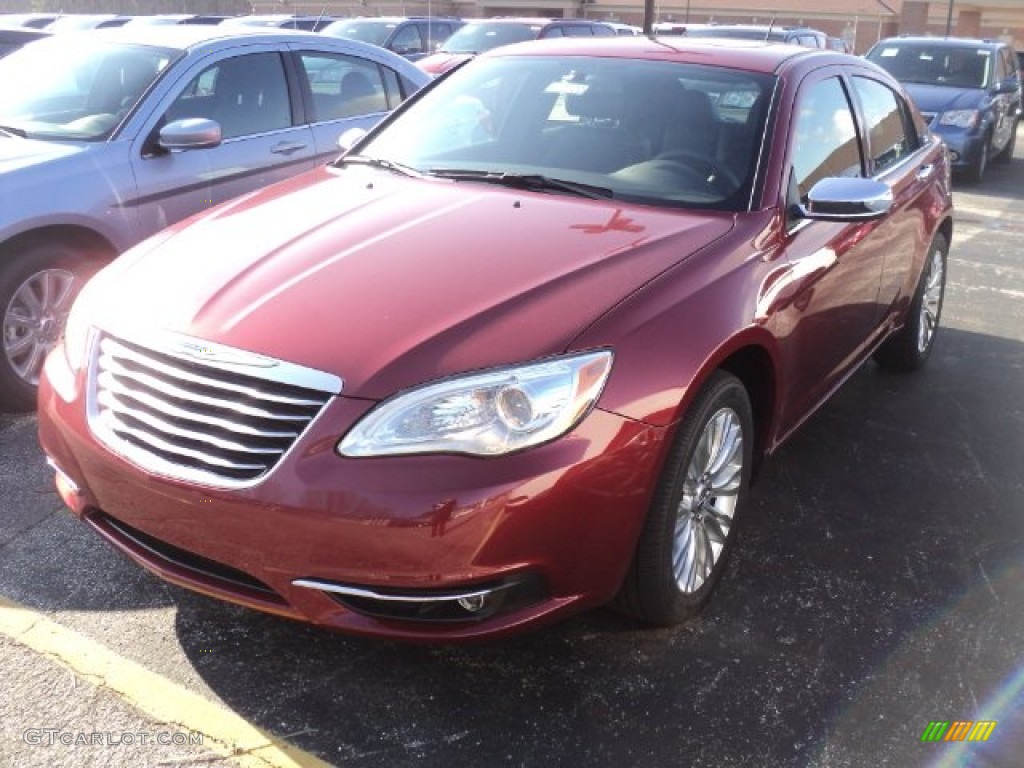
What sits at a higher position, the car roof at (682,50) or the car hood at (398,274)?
the car roof at (682,50)

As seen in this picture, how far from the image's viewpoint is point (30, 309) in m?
4.54

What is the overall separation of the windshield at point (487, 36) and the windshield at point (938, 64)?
496cm

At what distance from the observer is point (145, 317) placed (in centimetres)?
277

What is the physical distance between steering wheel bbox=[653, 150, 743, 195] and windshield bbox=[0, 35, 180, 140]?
2.83 meters

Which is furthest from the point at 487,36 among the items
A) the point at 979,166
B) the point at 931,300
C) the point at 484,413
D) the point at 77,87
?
the point at 484,413

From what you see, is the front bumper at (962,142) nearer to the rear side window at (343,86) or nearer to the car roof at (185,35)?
the rear side window at (343,86)

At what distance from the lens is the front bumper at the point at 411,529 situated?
2346mm

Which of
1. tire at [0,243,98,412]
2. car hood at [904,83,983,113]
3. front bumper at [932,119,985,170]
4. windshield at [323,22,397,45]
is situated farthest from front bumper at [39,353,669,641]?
windshield at [323,22,397,45]

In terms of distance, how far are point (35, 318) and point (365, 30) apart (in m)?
13.0

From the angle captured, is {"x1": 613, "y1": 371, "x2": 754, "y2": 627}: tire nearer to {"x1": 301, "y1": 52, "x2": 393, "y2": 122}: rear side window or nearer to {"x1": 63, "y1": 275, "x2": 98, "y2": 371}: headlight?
{"x1": 63, "y1": 275, "x2": 98, "y2": 371}: headlight

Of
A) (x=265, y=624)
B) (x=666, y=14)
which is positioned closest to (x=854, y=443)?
(x=265, y=624)

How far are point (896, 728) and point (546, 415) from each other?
1.26 metres

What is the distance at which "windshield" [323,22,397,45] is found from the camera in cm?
1619

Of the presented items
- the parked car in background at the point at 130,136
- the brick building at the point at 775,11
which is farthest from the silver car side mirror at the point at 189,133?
the brick building at the point at 775,11
